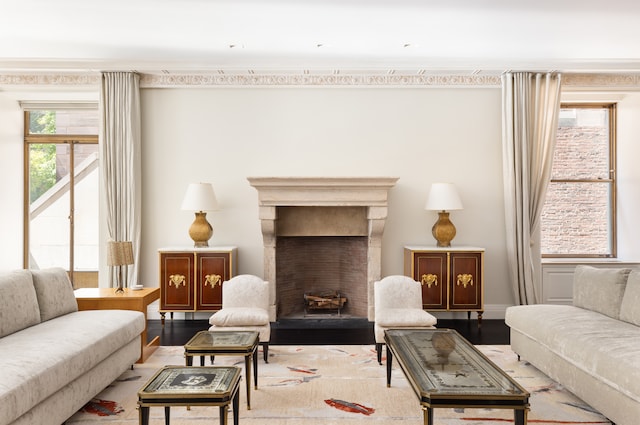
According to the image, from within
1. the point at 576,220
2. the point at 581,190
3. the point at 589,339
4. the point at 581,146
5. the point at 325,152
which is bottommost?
the point at 589,339

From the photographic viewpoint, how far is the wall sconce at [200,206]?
16.8 ft

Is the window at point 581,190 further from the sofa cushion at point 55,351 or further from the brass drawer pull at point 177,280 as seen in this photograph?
the sofa cushion at point 55,351

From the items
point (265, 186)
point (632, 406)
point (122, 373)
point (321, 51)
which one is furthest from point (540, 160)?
point (122, 373)

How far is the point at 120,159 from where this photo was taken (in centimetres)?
541

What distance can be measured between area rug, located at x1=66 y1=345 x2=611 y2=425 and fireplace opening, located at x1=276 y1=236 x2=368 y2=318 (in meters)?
1.75

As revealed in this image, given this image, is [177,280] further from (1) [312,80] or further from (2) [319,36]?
(2) [319,36]

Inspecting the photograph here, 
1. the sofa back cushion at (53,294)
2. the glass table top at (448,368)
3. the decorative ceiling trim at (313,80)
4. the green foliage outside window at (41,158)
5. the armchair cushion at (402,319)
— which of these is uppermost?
the decorative ceiling trim at (313,80)

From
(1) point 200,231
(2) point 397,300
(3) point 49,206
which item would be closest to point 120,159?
(1) point 200,231

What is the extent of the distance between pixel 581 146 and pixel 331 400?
505cm

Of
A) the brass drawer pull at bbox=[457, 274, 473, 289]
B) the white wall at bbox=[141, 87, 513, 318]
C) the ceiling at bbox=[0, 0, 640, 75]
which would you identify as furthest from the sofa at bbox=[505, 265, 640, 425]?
the ceiling at bbox=[0, 0, 640, 75]

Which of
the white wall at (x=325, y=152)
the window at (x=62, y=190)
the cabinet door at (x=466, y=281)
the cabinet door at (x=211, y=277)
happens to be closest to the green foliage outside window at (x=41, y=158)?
the window at (x=62, y=190)

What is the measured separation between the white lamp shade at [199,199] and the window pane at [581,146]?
14.6 ft

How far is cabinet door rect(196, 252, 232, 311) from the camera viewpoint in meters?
5.11

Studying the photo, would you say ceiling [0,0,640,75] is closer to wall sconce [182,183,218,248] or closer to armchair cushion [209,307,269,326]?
wall sconce [182,183,218,248]
